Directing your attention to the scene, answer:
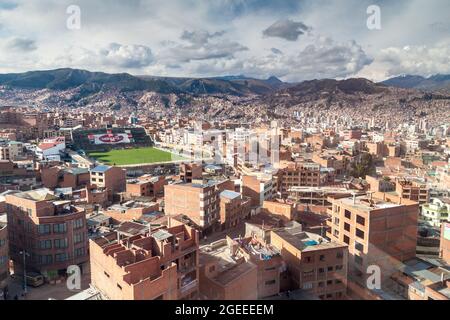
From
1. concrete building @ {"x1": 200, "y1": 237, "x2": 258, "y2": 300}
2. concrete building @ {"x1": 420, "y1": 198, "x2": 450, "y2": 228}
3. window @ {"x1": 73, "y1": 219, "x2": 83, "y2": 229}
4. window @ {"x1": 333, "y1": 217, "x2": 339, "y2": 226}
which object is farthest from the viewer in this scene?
concrete building @ {"x1": 420, "y1": 198, "x2": 450, "y2": 228}

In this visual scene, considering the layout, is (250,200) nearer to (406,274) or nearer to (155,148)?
(406,274)

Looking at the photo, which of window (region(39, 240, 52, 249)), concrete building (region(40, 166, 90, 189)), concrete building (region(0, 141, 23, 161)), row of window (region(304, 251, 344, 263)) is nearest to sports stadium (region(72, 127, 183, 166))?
concrete building (region(0, 141, 23, 161))

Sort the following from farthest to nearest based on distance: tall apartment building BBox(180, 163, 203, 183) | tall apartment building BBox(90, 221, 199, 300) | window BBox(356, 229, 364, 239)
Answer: tall apartment building BBox(180, 163, 203, 183)
window BBox(356, 229, 364, 239)
tall apartment building BBox(90, 221, 199, 300)

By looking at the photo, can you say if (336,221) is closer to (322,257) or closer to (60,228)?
(322,257)

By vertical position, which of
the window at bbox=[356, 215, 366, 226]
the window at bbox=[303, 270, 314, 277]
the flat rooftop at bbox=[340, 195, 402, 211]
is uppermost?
the flat rooftop at bbox=[340, 195, 402, 211]

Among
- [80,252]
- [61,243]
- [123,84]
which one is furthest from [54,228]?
[123,84]

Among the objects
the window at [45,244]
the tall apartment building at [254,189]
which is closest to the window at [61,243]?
the window at [45,244]

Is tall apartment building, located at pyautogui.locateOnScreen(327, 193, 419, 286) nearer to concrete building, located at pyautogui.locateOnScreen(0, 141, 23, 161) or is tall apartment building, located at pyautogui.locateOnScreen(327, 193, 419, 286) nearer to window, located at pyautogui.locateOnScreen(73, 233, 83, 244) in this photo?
window, located at pyautogui.locateOnScreen(73, 233, 83, 244)
